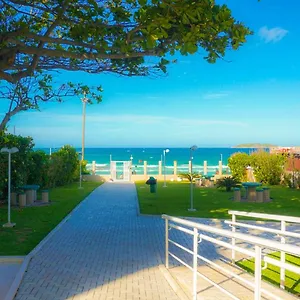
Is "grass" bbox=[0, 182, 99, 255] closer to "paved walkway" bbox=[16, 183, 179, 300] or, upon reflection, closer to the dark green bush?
"paved walkway" bbox=[16, 183, 179, 300]

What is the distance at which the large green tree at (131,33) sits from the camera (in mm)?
4449

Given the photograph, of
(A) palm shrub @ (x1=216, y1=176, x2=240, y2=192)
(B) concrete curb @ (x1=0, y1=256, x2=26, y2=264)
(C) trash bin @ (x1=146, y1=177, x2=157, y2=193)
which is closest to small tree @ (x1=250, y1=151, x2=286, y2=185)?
(A) palm shrub @ (x1=216, y1=176, x2=240, y2=192)

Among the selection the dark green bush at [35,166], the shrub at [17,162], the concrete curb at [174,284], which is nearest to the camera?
the concrete curb at [174,284]

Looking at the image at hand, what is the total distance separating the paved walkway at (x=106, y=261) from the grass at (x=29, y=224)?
1.47 feet

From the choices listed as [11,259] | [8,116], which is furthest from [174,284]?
[8,116]

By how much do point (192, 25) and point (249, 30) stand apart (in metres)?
0.75

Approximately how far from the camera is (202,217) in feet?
44.3

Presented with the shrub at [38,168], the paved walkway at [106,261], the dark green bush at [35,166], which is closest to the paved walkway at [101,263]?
the paved walkway at [106,261]

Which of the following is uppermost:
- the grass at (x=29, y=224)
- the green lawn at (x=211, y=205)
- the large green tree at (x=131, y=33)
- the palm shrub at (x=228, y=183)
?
the large green tree at (x=131, y=33)

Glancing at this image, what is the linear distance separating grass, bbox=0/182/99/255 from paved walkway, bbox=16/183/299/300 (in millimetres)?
448

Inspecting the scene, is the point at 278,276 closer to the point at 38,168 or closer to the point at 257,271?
the point at 257,271

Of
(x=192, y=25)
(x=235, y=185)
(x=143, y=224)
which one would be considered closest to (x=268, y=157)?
(x=235, y=185)

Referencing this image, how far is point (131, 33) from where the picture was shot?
16.1 feet

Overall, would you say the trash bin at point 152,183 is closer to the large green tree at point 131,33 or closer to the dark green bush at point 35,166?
the dark green bush at point 35,166
